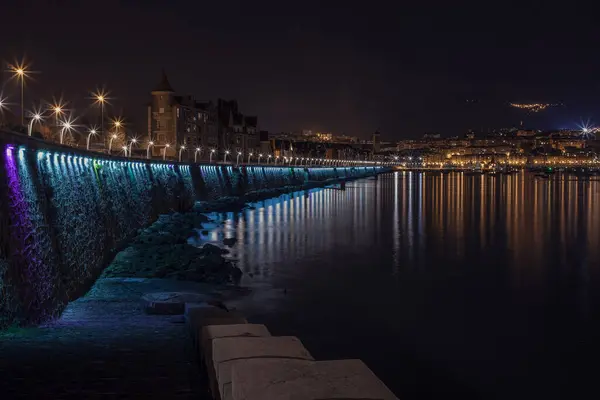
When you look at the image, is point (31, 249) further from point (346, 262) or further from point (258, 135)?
point (258, 135)

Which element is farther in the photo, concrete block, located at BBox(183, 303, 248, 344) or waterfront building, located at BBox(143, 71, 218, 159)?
waterfront building, located at BBox(143, 71, 218, 159)

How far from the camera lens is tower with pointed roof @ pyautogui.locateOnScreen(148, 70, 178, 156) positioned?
74438mm

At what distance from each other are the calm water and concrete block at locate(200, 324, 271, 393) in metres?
3.79

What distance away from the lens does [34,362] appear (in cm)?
912

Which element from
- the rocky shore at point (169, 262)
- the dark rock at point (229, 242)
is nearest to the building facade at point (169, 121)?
the dark rock at point (229, 242)

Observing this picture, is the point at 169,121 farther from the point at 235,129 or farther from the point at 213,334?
the point at 213,334

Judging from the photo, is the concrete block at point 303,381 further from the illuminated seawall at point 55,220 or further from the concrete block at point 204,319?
the illuminated seawall at point 55,220

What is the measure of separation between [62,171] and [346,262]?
40.8ft

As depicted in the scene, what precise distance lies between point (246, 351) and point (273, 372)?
1.01m

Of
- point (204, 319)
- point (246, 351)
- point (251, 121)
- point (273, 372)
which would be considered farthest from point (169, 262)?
point (251, 121)

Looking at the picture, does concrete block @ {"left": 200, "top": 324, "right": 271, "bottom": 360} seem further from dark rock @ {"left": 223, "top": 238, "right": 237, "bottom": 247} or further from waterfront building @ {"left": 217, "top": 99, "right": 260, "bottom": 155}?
waterfront building @ {"left": 217, "top": 99, "right": 260, "bottom": 155}

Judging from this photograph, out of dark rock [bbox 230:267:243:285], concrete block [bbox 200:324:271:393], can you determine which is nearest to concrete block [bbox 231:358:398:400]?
concrete block [bbox 200:324:271:393]

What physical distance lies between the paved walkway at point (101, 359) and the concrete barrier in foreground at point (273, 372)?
0.78 metres

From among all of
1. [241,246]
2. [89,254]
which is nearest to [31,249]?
[89,254]
